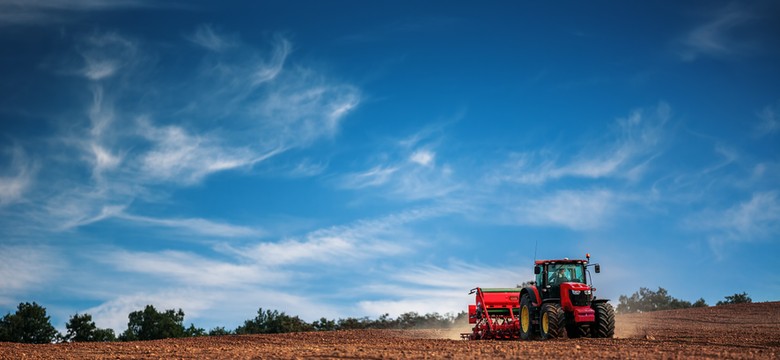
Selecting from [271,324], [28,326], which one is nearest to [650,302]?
[271,324]

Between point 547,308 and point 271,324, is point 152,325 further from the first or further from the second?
point 547,308

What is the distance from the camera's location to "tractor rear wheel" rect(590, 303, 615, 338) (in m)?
21.9

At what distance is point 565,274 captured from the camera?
23625 mm

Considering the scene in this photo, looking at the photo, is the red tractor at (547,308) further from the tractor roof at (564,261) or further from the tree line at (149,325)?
the tree line at (149,325)

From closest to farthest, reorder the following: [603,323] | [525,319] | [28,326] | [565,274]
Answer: [603,323]
[565,274]
[525,319]
[28,326]

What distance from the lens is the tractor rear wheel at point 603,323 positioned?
21875 mm

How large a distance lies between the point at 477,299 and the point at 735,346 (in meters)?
9.42

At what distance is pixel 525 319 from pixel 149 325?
119ft

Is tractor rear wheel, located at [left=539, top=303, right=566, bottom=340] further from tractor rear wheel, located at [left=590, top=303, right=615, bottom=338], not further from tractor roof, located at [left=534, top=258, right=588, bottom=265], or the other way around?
tractor roof, located at [left=534, top=258, right=588, bottom=265]

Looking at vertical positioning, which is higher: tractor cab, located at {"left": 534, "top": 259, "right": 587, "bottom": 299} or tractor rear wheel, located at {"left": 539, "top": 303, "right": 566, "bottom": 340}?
tractor cab, located at {"left": 534, "top": 259, "right": 587, "bottom": 299}

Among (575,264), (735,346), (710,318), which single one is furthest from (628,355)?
(710,318)

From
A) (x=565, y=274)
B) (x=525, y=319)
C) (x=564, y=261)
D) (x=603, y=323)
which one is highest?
(x=564, y=261)

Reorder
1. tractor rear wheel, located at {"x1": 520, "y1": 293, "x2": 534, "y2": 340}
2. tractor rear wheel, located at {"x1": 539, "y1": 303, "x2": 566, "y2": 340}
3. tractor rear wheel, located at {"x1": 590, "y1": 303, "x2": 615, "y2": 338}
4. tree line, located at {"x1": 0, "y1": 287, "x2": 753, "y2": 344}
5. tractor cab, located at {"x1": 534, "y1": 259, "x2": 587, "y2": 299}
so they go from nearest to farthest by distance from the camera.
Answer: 1. tractor rear wheel, located at {"x1": 539, "y1": 303, "x2": 566, "y2": 340}
2. tractor rear wheel, located at {"x1": 590, "y1": 303, "x2": 615, "y2": 338}
3. tractor rear wheel, located at {"x1": 520, "y1": 293, "x2": 534, "y2": 340}
4. tractor cab, located at {"x1": 534, "y1": 259, "x2": 587, "y2": 299}
5. tree line, located at {"x1": 0, "y1": 287, "x2": 753, "y2": 344}

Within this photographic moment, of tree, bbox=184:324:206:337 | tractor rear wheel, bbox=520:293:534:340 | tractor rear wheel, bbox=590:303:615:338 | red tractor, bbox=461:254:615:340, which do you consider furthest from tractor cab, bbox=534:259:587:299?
tree, bbox=184:324:206:337
